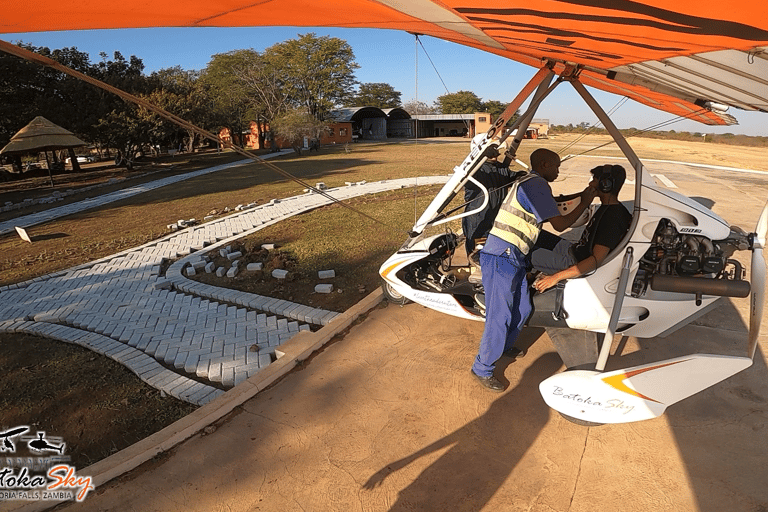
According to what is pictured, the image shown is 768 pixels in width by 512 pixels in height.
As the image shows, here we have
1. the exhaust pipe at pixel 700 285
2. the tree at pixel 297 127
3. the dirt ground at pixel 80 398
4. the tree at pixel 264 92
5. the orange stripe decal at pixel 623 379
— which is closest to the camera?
the orange stripe decal at pixel 623 379

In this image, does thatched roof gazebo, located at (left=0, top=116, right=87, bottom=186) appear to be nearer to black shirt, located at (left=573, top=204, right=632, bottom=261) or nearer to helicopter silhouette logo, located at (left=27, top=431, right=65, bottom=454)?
helicopter silhouette logo, located at (left=27, top=431, right=65, bottom=454)

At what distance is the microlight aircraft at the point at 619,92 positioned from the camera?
192cm

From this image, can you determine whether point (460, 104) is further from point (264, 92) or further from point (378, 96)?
point (264, 92)

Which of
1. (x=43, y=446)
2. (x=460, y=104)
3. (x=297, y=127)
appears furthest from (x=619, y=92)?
(x=460, y=104)

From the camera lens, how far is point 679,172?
718 inches

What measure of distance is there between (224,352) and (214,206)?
10.7 m

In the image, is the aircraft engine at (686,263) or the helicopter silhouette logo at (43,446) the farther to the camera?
the helicopter silhouette logo at (43,446)

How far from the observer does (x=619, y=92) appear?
5.50 metres

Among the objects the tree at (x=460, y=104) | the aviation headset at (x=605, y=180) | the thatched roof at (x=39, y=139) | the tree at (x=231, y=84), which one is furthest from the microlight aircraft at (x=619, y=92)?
the tree at (x=460, y=104)

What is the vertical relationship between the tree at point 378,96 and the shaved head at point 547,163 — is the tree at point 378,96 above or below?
above

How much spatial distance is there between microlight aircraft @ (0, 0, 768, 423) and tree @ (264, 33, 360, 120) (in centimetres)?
4792

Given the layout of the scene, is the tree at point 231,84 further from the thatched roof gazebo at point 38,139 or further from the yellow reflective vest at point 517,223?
the yellow reflective vest at point 517,223

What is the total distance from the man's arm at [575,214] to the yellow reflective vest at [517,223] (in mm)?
909

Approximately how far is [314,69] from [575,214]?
169 ft
